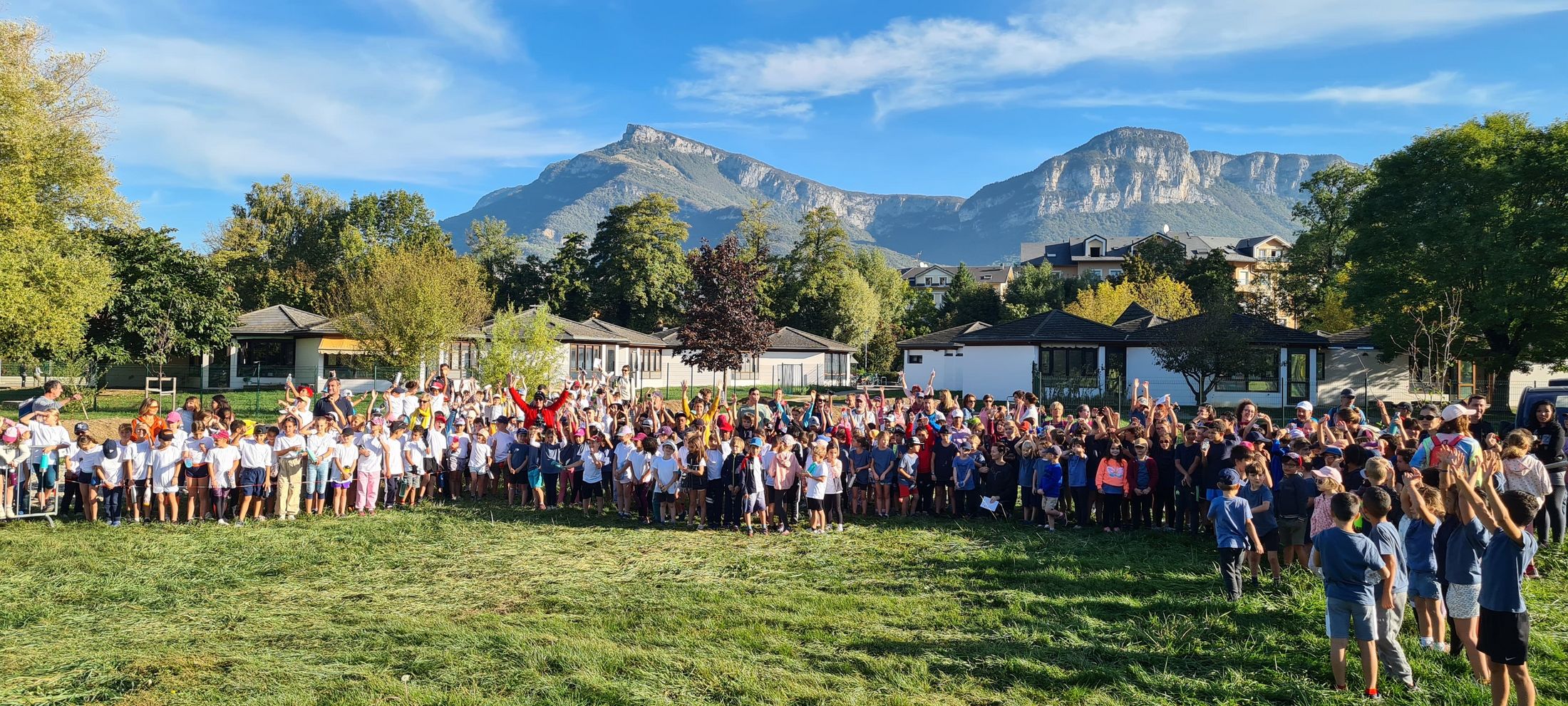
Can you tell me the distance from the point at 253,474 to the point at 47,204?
23416 millimetres

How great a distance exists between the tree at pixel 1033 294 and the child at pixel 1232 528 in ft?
169

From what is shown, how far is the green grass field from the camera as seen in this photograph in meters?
6.00

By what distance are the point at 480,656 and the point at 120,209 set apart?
107 feet

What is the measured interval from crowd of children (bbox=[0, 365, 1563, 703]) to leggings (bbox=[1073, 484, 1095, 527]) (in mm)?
23

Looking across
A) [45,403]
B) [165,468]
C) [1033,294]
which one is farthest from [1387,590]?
[1033,294]

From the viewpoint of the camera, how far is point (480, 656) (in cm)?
654

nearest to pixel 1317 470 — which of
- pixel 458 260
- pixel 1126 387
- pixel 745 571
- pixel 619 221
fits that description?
pixel 745 571

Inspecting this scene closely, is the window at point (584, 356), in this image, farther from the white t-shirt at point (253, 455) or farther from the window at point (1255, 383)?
the white t-shirt at point (253, 455)

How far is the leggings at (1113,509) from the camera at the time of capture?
37.5ft

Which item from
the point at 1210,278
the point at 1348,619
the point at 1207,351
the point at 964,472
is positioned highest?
the point at 1210,278

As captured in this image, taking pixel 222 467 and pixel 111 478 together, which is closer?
pixel 111 478

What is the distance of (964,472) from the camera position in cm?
1251

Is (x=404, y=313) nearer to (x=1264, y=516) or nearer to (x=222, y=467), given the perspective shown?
(x=222, y=467)

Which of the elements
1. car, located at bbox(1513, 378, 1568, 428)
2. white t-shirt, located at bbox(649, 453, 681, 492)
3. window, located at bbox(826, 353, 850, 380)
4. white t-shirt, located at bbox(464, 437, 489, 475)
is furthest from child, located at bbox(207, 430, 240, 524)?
window, located at bbox(826, 353, 850, 380)
